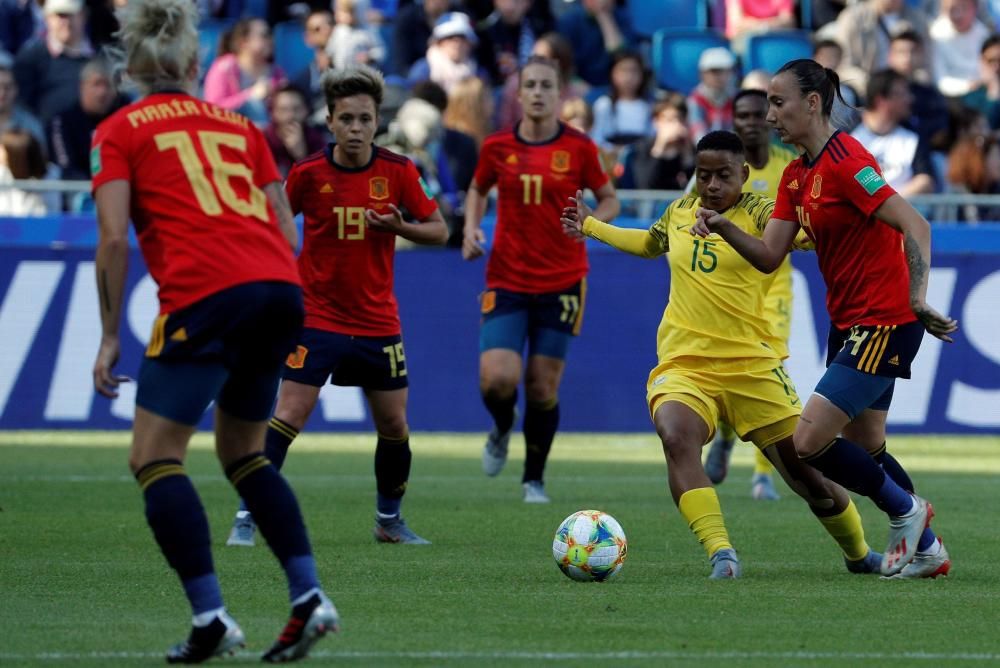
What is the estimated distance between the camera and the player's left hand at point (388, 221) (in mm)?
8500

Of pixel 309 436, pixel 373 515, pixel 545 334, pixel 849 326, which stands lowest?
pixel 309 436

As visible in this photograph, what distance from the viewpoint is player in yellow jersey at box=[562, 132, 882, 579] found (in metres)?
7.84

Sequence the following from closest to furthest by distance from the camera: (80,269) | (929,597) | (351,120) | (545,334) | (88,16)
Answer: (929,597) < (351,120) < (545,334) < (80,269) < (88,16)

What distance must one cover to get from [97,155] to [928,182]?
11729mm

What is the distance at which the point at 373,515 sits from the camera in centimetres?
1047

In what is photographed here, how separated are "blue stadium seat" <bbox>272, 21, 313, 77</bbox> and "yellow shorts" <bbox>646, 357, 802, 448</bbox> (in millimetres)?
12143

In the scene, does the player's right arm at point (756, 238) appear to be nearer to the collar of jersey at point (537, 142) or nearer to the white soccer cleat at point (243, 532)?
the white soccer cleat at point (243, 532)

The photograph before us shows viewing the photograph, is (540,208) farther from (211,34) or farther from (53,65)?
(211,34)

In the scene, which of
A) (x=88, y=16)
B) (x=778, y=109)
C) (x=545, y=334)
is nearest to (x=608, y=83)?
(x=88, y=16)

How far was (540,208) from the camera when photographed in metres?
11.4

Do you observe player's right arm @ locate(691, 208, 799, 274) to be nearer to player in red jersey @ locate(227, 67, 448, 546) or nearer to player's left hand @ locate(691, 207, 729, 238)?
player's left hand @ locate(691, 207, 729, 238)

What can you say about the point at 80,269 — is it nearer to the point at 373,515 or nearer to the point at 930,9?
the point at 373,515

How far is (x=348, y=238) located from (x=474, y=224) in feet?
7.57

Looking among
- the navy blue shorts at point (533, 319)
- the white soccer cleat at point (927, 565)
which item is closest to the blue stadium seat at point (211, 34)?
the navy blue shorts at point (533, 319)
